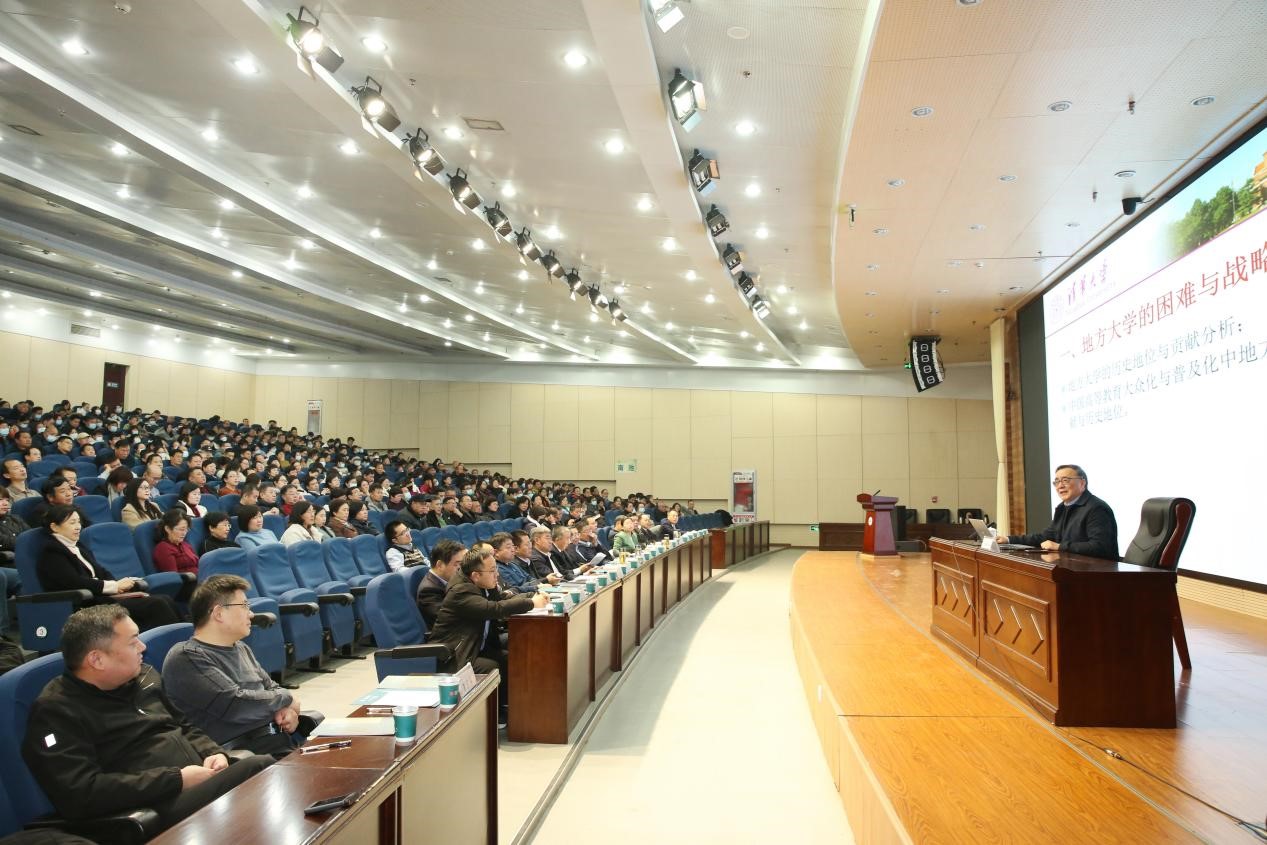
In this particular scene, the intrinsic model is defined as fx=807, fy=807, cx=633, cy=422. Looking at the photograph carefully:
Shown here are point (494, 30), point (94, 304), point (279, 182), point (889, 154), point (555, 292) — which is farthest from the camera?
point (94, 304)

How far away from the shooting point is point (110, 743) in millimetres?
2193

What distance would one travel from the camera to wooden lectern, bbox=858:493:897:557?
39.6 ft

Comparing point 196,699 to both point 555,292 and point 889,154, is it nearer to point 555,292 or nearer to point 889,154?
point 889,154

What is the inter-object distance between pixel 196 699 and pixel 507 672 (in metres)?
1.94

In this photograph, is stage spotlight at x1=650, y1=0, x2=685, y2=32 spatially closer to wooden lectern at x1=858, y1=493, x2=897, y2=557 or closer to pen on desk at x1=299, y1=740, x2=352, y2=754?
pen on desk at x1=299, y1=740, x2=352, y2=754

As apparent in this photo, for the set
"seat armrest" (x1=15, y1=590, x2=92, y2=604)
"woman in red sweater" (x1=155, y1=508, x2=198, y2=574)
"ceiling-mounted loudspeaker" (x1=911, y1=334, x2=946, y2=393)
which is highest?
"ceiling-mounted loudspeaker" (x1=911, y1=334, x2=946, y2=393)

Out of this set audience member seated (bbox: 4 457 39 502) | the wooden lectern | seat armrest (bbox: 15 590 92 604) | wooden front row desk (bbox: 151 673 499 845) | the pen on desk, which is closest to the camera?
wooden front row desk (bbox: 151 673 499 845)

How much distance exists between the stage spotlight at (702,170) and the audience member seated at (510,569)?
3.35 meters

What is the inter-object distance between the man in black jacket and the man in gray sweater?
1265 mm

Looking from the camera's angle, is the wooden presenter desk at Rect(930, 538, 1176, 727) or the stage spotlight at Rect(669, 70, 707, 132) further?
the stage spotlight at Rect(669, 70, 707, 132)

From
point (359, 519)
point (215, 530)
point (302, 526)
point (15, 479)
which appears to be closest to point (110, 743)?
point (215, 530)

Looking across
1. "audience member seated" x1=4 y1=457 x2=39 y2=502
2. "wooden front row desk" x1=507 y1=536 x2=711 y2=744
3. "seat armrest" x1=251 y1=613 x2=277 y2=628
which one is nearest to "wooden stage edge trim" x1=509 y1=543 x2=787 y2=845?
"wooden front row desk" x1=507 y1=536 x2=711 y2=744

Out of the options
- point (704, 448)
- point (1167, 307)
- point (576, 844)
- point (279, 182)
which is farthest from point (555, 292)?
point (576, 844)

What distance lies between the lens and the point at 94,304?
47.4 ft
